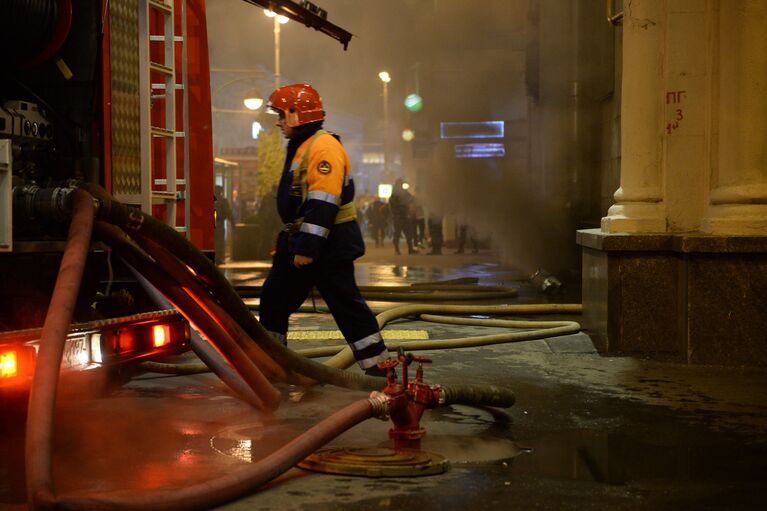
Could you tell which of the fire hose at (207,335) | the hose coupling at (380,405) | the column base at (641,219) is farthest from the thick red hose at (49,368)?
the column base at (641,219)

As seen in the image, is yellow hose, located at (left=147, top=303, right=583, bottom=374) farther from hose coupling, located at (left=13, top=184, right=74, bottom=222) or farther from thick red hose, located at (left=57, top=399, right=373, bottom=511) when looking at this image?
hose coupling, located at (left=13, top=184, right=74, bottom=222)

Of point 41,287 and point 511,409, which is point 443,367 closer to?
point 511,409

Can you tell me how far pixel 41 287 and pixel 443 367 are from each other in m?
2.82

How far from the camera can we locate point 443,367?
267 inches

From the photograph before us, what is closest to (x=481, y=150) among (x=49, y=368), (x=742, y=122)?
(x=742, y=122)

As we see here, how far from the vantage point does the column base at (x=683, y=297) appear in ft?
21.9

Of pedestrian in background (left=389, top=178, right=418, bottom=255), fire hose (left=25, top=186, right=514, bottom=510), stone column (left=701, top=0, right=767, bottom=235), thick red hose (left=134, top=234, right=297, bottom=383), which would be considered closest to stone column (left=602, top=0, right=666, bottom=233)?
stone column (left=701, top=0, right=767, bottom=235)

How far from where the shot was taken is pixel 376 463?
4117mm

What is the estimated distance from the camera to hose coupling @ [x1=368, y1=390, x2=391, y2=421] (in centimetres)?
426

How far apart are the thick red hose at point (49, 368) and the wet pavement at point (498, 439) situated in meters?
0.46

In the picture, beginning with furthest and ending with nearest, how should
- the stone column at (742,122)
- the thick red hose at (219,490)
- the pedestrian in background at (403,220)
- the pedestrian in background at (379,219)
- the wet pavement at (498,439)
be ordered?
the pedestrian in background at (379,219) < the pedestrian in background at (403,220) < the stone column at (742,122) < the wet pavement at (498,439) < the thick red hose at (219,490)

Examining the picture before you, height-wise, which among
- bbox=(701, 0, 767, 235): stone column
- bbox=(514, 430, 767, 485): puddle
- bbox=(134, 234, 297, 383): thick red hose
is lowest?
bbox=(514, 430, 767, 485): puddle

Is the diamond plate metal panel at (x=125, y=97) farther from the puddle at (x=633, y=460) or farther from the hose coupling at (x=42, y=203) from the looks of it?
the puddle at (x=633, y=460)

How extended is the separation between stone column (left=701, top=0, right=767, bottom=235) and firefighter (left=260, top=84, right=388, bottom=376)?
2529 millimetres
